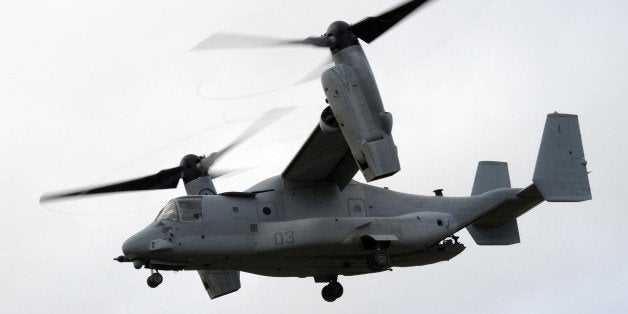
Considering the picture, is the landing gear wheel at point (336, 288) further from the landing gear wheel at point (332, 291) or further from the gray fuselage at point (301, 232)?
the gray fuselage at point (301, 232)

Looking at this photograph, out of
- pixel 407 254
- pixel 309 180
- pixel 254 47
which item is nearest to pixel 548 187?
pixel 407 254

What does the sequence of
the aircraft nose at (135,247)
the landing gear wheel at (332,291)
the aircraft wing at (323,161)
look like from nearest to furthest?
1. the aircraft nose at (135,247)
2. the aircraft wing at (323,161)
3. the landing gear wheel at (332,291)

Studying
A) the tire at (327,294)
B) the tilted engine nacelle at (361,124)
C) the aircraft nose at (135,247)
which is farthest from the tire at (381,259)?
the aircraft nose at (135,247)

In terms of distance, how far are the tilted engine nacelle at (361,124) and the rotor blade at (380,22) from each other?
5.17 feet

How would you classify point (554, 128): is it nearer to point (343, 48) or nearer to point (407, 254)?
point (407, 254)

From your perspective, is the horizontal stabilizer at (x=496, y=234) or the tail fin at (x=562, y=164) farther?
the horizontal stabilizer at (x=496, y=234)

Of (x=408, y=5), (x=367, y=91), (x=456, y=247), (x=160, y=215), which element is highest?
(x=408, y=5)

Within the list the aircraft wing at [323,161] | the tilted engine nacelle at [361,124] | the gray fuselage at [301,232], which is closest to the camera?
the tilted engine nacelle at [361,124]

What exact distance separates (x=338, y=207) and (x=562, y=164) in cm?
612

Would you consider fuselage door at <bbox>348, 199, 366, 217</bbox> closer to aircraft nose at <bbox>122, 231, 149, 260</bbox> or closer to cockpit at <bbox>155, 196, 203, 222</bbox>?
cockpit at <bbox>155, 196, 203, 222</bbox>

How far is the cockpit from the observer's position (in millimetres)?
28172

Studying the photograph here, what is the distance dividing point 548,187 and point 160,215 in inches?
395

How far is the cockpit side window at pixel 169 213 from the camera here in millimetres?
28156

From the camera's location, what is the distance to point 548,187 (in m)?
30.5
